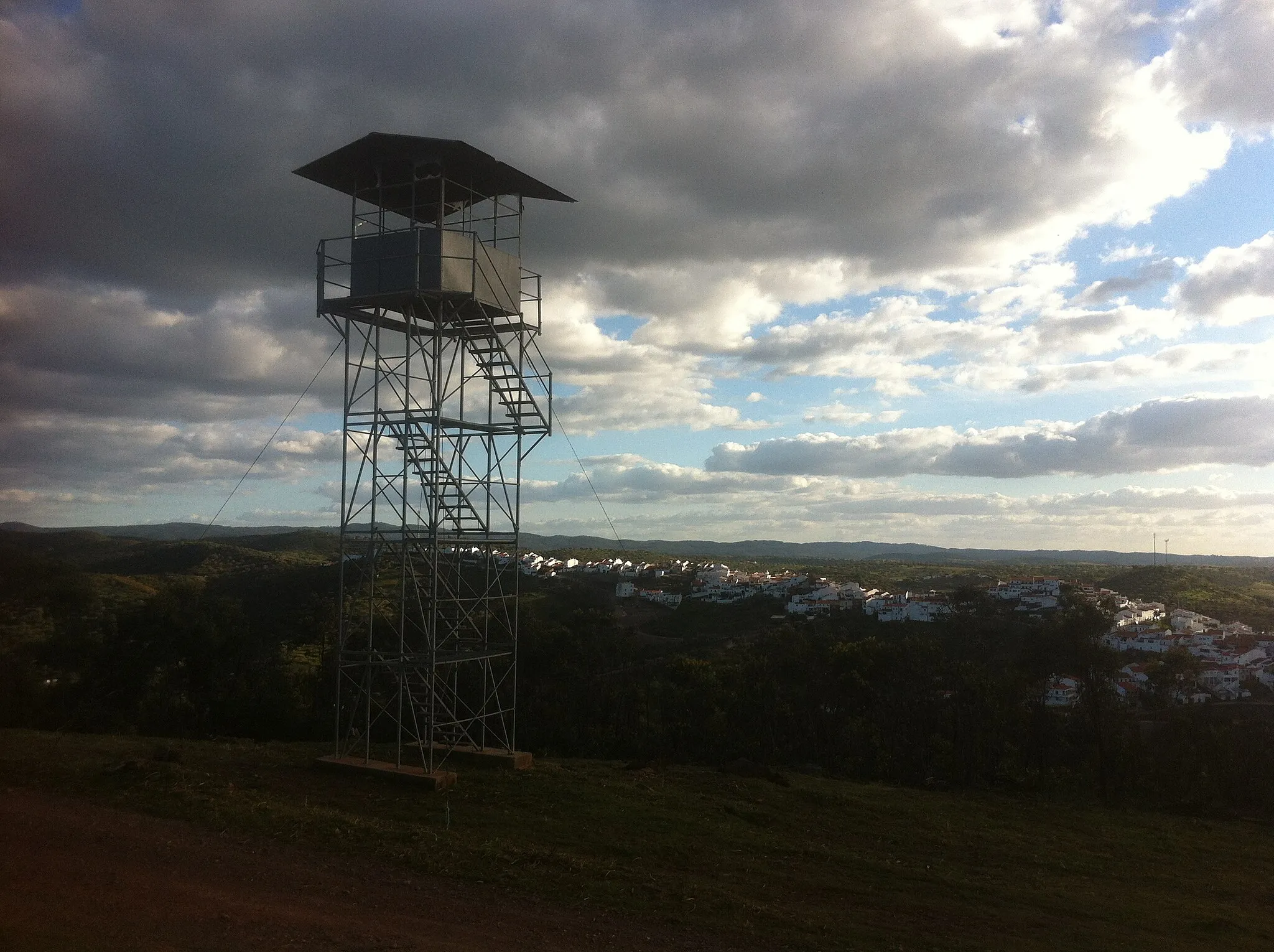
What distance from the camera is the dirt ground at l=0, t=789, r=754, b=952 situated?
7.42m

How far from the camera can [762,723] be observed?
95.0 ft

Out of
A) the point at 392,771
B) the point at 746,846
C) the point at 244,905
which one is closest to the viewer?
the point at 244,905

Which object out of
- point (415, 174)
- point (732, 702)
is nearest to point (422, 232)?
point (415, 174)

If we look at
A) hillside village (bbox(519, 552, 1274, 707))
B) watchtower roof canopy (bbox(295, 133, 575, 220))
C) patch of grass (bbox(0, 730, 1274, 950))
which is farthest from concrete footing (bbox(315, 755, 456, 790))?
hillside village (bbox(519, 552, 1274, 707))

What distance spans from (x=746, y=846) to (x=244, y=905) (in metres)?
6.74

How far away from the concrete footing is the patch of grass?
203mm

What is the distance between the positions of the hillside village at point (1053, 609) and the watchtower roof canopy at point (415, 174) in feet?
39.5

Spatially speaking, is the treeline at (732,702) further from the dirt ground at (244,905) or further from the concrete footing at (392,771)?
the dirt ground at (244,905)

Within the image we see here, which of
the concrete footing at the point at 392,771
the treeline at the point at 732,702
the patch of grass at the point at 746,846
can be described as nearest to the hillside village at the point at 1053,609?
the treeline at the point at 732,702

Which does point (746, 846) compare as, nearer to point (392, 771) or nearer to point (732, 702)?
point (392, 771)

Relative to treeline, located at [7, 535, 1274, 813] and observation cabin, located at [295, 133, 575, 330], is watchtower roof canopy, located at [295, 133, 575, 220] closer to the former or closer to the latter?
observation cabin, located at [295, 133, 575, 330]

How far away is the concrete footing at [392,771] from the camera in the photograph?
46.0 feet

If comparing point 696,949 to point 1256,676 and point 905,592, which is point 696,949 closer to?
point 1256,676

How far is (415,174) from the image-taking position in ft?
52.1
